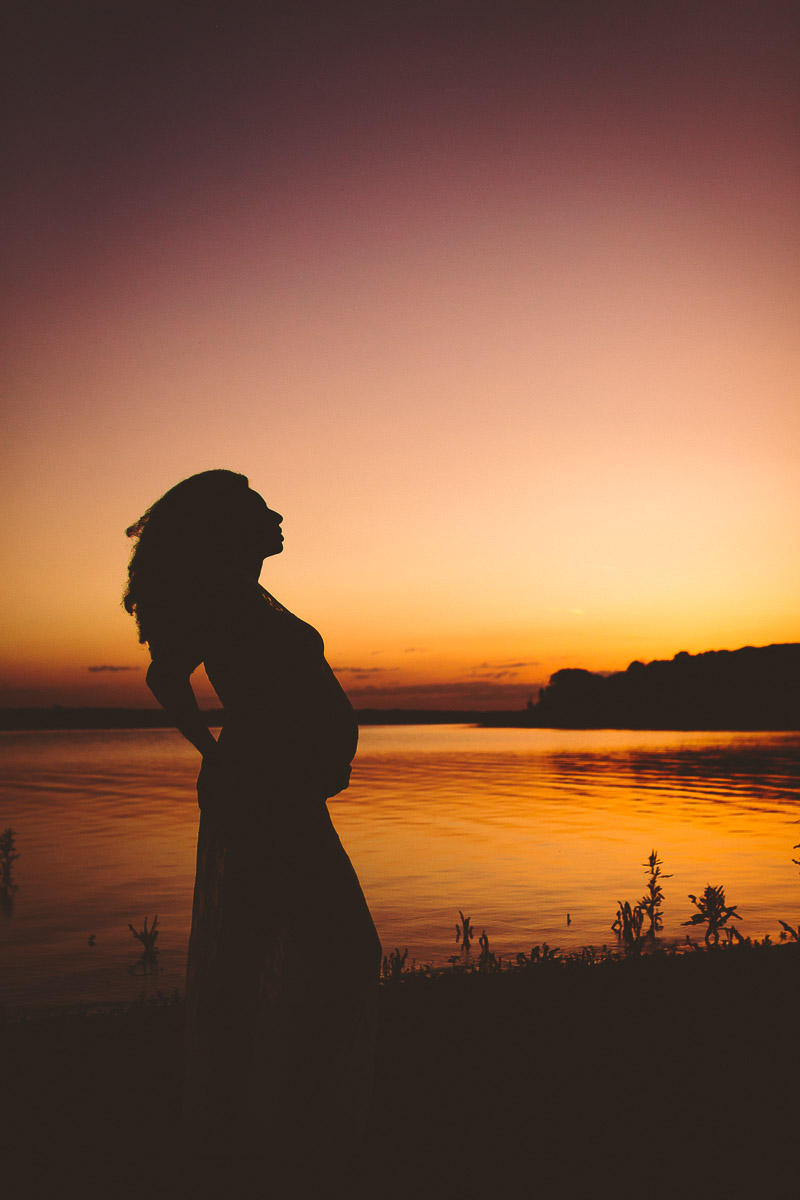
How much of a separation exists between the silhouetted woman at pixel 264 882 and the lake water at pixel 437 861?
309 inches

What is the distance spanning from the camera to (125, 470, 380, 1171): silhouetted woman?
3240 mm

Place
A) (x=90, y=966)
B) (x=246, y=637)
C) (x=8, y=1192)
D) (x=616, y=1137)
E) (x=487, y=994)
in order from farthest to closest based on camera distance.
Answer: (x=90, y=966) → (x=487, y=994) → (x=616, y=1137) → (x=8, y=1192) → (x=246, y=637)

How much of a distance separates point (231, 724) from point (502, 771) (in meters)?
47.3

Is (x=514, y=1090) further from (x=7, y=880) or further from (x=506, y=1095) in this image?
(x=7, y=880)

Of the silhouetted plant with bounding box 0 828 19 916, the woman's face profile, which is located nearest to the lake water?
the silhouetted plant with bounding box 0 828 19 916

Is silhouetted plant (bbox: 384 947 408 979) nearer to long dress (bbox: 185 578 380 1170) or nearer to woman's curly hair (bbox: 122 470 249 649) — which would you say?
long dress (bbox: 185 578 380 1170)

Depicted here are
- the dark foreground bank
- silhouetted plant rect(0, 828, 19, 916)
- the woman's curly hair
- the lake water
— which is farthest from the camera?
silhouetted plant rect(0, 828, 19, 916)

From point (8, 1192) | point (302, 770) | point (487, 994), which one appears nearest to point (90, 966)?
point (487, 994)

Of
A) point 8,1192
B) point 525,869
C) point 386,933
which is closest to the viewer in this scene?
point 8,1192

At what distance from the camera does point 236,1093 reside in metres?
3.24

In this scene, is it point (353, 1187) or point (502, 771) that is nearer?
point (353, 1187)

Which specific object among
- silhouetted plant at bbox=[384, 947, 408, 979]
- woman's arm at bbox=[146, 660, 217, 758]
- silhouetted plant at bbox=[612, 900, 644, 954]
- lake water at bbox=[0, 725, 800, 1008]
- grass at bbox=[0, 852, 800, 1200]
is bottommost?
lake water at bbox=[0, 725, 800, 1008]

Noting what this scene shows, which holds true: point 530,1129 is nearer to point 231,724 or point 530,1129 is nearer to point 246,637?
point 231,724

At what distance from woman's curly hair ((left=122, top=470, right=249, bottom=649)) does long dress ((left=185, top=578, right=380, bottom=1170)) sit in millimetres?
184
